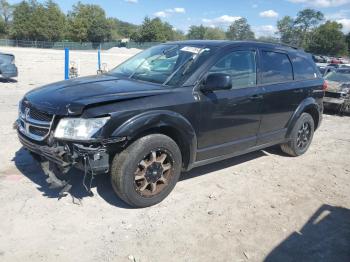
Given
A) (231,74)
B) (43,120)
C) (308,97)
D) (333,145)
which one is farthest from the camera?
(333,145)

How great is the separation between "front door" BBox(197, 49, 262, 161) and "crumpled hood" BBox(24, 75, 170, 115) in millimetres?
696

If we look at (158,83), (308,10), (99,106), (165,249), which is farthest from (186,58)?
(308,10)

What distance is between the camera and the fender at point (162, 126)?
3.97 m

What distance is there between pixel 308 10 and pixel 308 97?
390ft

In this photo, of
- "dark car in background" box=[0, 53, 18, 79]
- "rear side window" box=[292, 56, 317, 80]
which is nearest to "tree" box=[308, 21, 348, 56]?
"dark car in background" box=[0, 53, 18, 79]

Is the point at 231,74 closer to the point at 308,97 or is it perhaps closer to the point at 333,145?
the point at 308,97

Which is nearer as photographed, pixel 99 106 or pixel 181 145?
pixel 99 106

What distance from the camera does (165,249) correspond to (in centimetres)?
367

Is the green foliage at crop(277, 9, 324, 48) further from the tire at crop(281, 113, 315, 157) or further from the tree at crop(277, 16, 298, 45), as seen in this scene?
the tire at crop(281, 113, 315, 157)

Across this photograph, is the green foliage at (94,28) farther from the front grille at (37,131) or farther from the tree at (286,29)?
the front grille at (37,131)

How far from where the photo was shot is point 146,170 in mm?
4316

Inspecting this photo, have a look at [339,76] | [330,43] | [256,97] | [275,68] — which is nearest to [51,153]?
[256,97]

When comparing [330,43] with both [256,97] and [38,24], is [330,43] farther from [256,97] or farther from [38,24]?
[256,97]

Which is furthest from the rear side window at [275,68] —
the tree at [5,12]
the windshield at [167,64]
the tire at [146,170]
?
the tree at [5,12]
